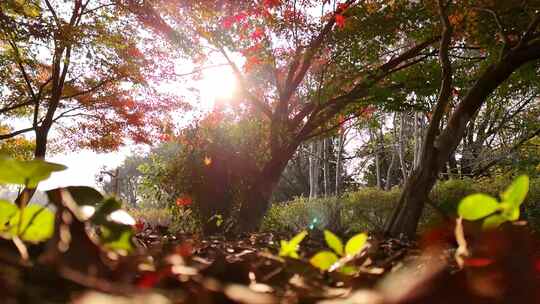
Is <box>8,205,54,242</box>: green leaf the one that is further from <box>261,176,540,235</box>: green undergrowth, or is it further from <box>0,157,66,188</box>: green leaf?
<box>261,176,540,235</box>: green undergrowth

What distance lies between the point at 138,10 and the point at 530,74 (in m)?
8.41

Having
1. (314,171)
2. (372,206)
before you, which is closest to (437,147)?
(372,206)

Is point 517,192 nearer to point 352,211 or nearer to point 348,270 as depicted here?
point 348,270

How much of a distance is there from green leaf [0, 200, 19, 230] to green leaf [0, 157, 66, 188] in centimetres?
5

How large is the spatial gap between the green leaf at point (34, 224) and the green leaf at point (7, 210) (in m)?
0.01

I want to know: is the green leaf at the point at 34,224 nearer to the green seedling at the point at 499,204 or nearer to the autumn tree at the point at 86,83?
the green seedling at the point at 499,204

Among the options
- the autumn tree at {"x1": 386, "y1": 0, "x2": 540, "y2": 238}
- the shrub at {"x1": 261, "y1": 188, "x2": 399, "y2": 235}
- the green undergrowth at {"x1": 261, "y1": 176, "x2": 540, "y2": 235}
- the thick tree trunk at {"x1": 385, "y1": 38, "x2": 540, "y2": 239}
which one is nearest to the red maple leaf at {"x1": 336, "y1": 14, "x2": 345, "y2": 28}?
the autumn tree at {"x1": 386, "y1": 0, "x2": 540, "y2": 238}

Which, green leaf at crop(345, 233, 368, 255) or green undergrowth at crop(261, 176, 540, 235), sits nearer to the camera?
green leaf at crop(345, 233, 368, 255)

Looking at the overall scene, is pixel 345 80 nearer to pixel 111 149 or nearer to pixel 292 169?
pixel 111 149

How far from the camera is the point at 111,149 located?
Result: 1462 centimetres

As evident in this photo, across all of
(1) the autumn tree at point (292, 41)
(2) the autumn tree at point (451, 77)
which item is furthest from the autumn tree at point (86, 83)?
(2) the autumn tree at point (451, 77)

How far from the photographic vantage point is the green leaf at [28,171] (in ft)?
1.18

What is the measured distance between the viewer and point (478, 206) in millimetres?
385

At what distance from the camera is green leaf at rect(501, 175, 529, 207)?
0.36 m
